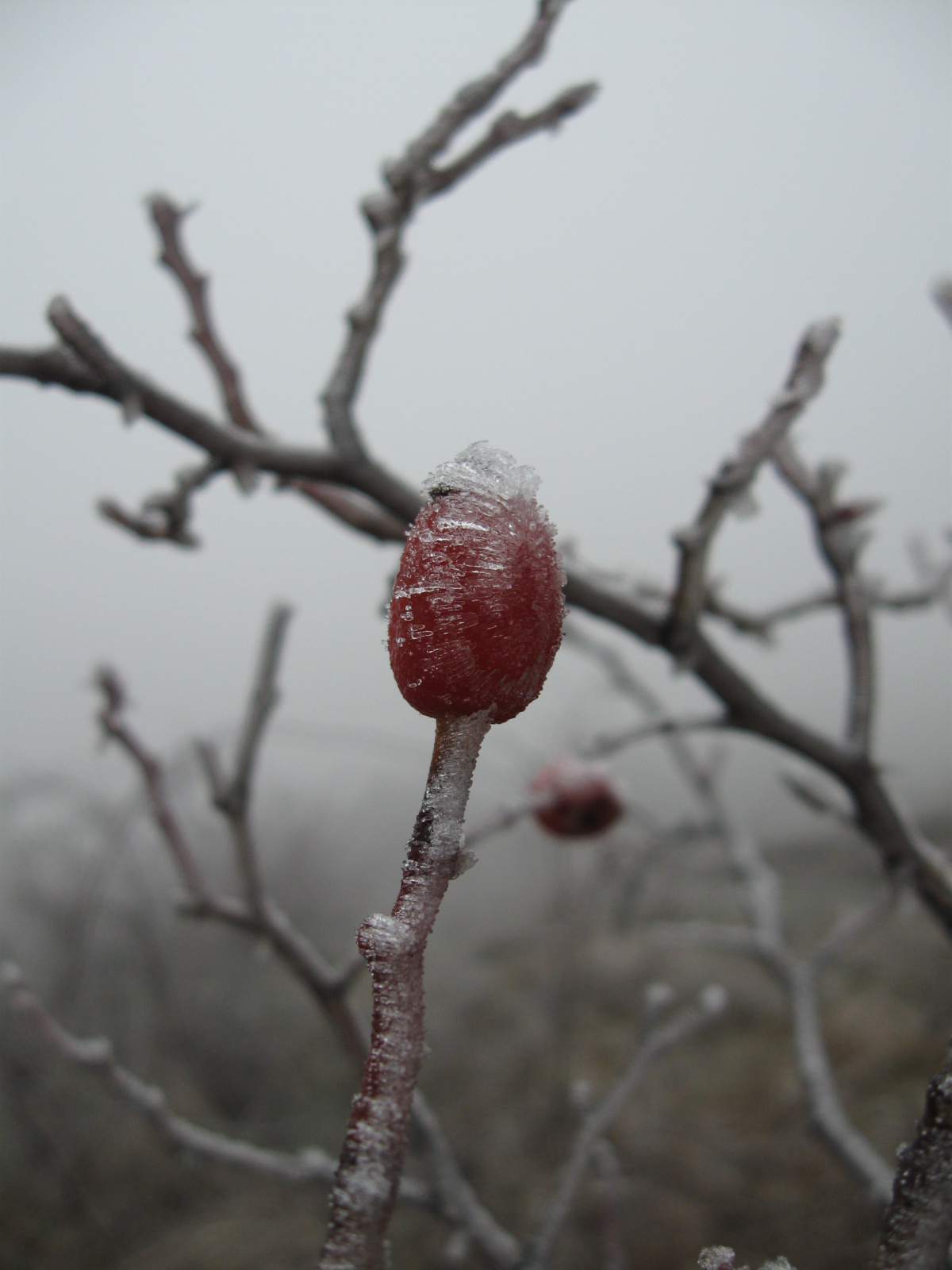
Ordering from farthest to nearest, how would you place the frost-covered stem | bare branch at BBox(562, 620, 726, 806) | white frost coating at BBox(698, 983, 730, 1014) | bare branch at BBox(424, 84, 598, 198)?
1. bare branch at BBox(562, 620, 726, 806)
2. white frost coating at BBox(698, 983, 730, 1014)
3. bare branch at BBox(424, 84, 598, 198)
4. the frost-covered stem

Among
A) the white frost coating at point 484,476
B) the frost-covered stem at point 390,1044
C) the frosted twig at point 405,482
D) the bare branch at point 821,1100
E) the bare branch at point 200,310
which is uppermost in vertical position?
the bare branch at point 200,310

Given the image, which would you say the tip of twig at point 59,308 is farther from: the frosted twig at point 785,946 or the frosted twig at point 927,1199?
the frosted twig at point 785,946

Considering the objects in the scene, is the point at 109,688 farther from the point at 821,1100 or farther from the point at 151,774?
the point at 821,1100

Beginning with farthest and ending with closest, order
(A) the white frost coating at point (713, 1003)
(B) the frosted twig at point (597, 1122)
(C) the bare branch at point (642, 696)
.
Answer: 1. (C) the bare branch at point (642, 696)
2. (A) the white frost coating at point (713, 1003)
3. (B) the frosted twig at point (597, 1122)

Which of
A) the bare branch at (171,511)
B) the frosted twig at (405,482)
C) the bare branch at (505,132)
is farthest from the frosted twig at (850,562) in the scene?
the bare branch at (171,511)

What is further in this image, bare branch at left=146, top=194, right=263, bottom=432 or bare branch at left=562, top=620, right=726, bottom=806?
bare branch at left=562, top=620, right=726, bottom=806

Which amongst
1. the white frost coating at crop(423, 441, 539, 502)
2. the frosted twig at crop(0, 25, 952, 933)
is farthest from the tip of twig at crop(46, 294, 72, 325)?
the white frost coating at crop(423, 441, 539, 502)

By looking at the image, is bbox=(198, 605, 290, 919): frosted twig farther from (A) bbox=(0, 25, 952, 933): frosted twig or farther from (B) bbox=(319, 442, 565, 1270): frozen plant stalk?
(B) bbox=(319, 442, 565, 1270): frozen plant stalk
